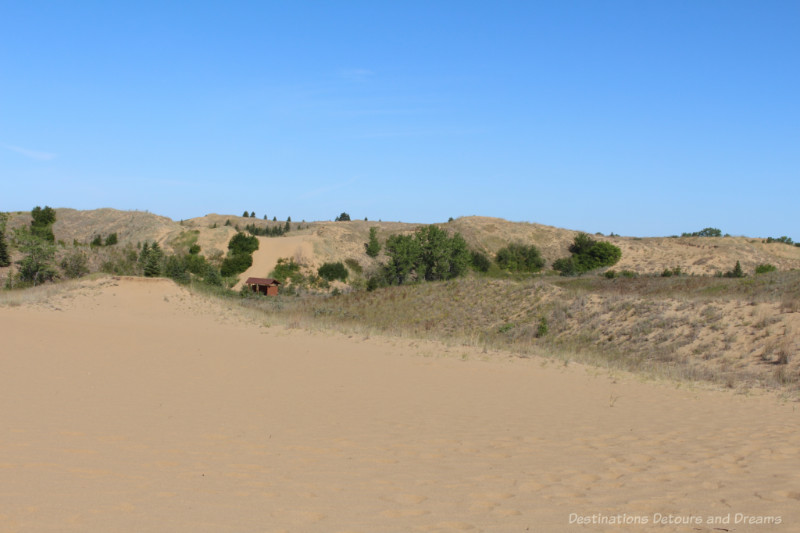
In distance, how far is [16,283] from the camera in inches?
1566

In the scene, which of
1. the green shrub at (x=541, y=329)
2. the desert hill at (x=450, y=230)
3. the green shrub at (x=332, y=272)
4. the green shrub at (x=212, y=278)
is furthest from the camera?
A: the desert hill at (x=450, y=230)

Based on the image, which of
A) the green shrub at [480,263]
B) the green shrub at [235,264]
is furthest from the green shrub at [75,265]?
the green shrub at [480,263]

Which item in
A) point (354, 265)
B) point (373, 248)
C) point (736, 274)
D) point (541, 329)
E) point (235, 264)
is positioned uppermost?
point (373, 248)

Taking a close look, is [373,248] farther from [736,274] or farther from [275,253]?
[736,274]

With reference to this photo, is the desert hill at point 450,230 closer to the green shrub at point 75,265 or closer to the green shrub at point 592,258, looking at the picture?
the green shrub at point 592,258

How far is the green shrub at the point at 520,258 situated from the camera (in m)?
69.1

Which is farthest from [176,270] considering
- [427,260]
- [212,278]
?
[427,260]

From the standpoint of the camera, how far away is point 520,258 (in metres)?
71.0

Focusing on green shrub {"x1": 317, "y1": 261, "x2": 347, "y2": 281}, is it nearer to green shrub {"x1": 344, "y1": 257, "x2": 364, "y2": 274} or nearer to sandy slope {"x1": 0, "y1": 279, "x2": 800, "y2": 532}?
green shrub {"x1": 344, "y1": 257, "x2": 364, "y2": 274}

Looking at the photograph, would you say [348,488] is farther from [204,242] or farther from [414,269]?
[204,242]

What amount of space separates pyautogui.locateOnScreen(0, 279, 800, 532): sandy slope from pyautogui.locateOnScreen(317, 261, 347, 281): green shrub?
138 ft

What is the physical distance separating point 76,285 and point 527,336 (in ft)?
81.9

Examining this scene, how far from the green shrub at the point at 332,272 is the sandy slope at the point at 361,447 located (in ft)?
138

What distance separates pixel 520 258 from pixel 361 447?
65507mm
